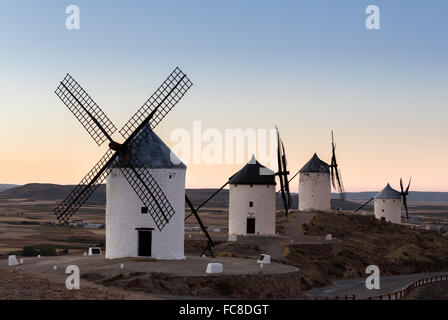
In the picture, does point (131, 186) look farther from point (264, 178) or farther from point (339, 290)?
point (264, 178)

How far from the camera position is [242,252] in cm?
4944

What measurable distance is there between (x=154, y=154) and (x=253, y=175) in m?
18.6

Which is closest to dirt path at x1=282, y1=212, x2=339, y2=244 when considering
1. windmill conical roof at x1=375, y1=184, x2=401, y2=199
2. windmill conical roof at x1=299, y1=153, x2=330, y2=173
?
windmill conical roof at x1=299, y1=153, x2=330, y2=173

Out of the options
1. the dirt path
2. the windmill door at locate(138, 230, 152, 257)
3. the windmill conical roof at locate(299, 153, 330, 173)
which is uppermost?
the windmill conical roof at locate(299, 153, 330, 173)

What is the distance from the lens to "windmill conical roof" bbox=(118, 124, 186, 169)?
126 ft

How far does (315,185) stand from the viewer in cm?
7500

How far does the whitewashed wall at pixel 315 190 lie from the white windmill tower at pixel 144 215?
37805 mm

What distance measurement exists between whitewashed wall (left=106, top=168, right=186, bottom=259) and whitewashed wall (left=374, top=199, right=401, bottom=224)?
47.1 m

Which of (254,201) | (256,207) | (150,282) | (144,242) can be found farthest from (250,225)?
(150,282)

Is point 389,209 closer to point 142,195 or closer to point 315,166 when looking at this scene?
point 315,166

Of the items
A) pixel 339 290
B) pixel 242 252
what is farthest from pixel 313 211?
pixel 339 290

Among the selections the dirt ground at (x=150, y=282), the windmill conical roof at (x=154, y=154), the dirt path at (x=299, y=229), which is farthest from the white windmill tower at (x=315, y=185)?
the dirt ground at (x=150, y=282)

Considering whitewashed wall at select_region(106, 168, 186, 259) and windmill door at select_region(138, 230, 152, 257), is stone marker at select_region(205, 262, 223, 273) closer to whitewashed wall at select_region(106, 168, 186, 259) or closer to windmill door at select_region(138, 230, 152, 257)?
whitewashed wall at select_region(106, 168, 186, 259)
